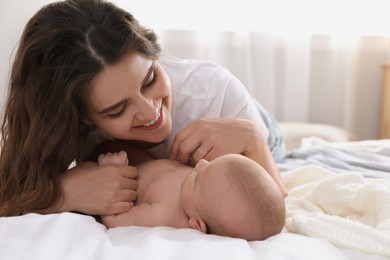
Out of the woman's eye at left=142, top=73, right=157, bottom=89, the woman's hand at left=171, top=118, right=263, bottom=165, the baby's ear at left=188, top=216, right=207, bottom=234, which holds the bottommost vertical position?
the baby's ear at left=188, top=216, right=207, bottom=234

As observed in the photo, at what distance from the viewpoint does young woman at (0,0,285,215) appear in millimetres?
1283

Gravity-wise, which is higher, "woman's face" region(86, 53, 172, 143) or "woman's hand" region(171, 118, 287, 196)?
"woman's face" region(86, 53, 172, 143)

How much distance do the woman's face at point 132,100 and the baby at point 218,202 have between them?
6.7 inches

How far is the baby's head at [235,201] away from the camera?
3.40 ft

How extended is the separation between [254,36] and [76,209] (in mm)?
2140

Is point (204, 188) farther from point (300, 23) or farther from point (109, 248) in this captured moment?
point (300, 23)

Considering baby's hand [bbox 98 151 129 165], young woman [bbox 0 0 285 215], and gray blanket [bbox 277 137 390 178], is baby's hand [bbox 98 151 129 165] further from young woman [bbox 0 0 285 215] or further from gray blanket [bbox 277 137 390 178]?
gray blanket [bbox 277 137 390 178]

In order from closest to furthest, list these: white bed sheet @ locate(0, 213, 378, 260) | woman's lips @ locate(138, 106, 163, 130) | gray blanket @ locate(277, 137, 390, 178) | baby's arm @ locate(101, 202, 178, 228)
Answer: white bed sheet @ locate(0, 213, 378, 260) < baby's arm @ locate(101, 202, 178, 228) < woman's lips @ locate(138, 106, 163, 130) < gray blanket @ locate(277, 137, 390, 178)

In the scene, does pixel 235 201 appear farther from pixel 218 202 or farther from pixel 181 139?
pixel 181 139

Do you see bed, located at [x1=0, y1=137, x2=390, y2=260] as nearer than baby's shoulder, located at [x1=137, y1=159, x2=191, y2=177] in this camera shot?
Yes

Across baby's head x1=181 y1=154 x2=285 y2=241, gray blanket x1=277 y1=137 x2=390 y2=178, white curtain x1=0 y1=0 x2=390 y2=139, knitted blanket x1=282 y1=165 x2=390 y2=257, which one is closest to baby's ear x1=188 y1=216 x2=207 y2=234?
baby's head x1=181 y1=154 x2=285 y2=241

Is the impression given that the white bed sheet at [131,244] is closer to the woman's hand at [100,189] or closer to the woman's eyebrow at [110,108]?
the woman's hand at [100,189]

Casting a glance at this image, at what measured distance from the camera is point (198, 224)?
112 cm

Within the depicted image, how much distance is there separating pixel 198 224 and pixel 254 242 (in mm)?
158
